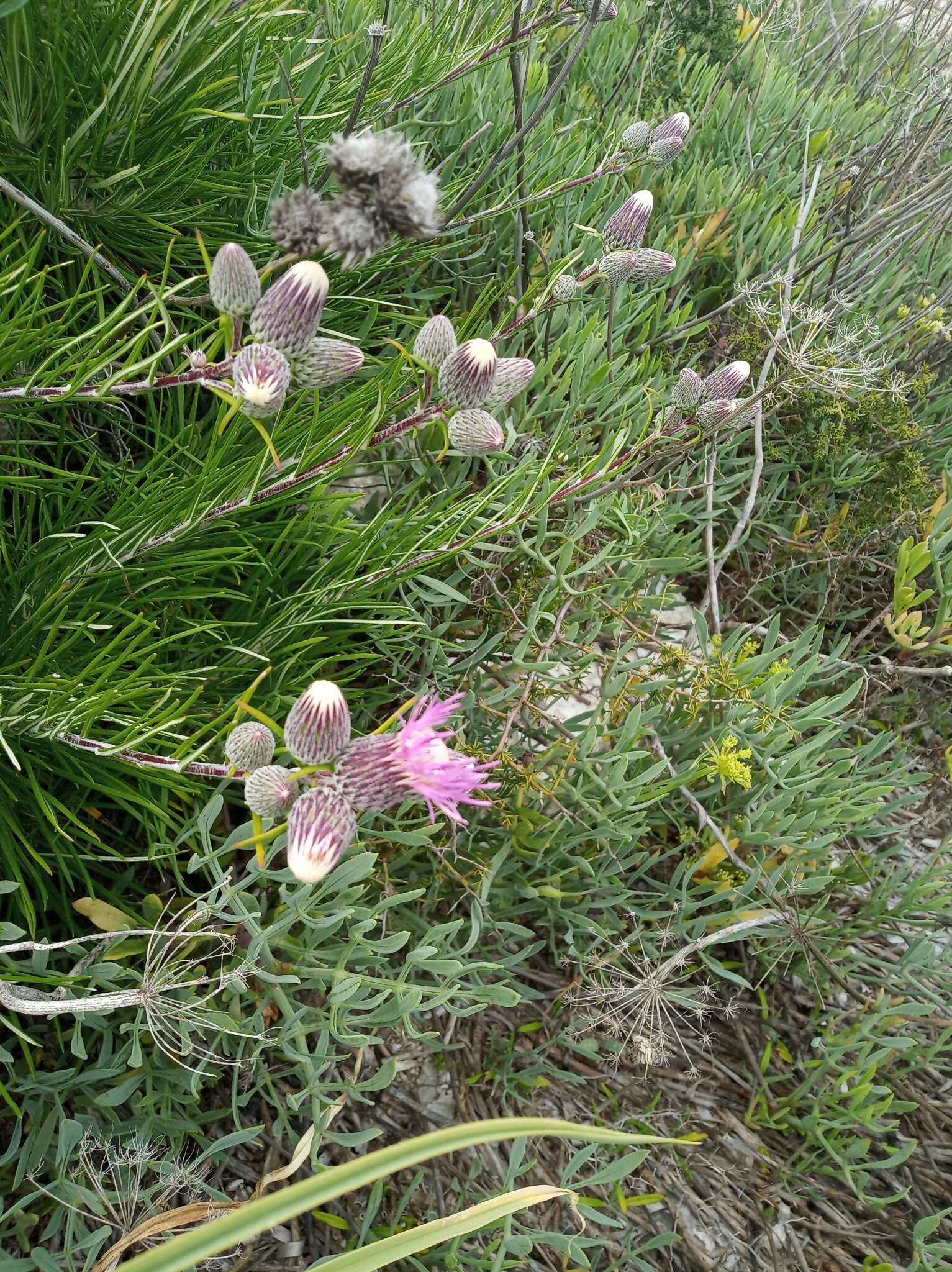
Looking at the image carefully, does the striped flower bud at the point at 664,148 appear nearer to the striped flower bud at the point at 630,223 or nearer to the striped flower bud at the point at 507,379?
the striped flower bud at the point at 630,223

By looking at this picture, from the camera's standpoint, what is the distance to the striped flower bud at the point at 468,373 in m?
1.15

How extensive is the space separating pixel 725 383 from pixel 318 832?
4.09 feet

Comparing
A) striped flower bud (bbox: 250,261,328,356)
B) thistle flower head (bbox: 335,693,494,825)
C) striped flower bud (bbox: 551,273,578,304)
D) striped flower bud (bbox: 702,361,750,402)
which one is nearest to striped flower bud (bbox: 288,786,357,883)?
thistle flower head (bbox: 335,693,494,825)

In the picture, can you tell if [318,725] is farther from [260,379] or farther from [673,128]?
[673,128]

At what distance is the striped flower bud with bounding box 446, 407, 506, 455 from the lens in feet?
4.09

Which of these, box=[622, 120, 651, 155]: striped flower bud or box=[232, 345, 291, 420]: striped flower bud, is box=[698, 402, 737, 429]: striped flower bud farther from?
box=[232, 345, 291, 420]: striped flower bud

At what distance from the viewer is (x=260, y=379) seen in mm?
974

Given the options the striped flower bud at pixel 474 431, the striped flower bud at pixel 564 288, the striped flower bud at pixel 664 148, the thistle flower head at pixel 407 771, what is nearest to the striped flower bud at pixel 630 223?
the striped flower bud at pixel 564 288

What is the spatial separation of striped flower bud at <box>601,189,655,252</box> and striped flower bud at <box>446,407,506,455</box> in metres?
0.61

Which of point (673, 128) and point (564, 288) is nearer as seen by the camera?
point (564, 288)

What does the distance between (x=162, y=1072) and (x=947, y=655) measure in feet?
7.20

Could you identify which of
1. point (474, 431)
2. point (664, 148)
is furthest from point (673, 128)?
point (474, 431)

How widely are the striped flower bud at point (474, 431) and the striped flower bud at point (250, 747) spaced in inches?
18.8

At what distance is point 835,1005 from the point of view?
218 centimetres
